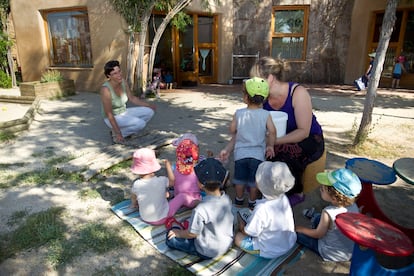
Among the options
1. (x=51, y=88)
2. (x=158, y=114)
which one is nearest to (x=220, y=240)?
(x=158, y=114)

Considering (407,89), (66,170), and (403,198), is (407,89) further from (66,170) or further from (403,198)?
(66,170)

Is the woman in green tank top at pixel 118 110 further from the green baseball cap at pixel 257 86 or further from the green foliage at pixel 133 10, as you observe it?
the green foliage at pixel 133 10

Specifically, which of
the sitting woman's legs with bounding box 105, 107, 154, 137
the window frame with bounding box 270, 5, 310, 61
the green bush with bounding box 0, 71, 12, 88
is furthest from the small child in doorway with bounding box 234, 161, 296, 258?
the green bush with bounding box 0, 71, 12, 88

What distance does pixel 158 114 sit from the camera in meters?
7.17

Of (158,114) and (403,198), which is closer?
(403,198)

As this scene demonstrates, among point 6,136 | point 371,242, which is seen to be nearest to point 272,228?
point 371,242

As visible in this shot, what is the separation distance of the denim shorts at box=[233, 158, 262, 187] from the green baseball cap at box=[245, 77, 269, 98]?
616 millimetres

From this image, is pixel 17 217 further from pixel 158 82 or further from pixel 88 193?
pixel 158 82

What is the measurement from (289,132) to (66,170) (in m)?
2.67

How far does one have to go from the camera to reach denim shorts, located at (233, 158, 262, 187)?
2.86 metres

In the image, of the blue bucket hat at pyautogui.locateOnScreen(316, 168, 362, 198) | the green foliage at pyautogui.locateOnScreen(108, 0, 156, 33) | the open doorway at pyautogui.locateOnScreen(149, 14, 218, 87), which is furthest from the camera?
the open doorway at pyautogui.locateOnScreen(149, 14, 218, 87)

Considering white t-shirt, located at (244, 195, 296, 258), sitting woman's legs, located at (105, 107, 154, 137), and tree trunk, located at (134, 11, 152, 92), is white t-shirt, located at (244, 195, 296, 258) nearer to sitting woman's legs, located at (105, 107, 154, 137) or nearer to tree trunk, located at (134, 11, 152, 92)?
sitting woman's legs, located at (105, 107, 154, 137)

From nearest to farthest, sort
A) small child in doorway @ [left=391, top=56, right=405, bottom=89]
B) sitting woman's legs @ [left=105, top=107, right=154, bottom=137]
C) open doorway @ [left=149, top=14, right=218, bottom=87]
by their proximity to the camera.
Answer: sitting woman's legs @ [left=105, top=107, right=154, bottom=137]
small child in doorway @ [left=391, top=56, right=405, bottom=89]
open doorway @ [left=149, top=14, right=218, bottom=87]

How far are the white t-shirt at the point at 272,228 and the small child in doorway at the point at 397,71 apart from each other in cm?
1088
